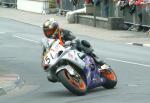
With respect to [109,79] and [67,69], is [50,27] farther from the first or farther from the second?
[109,79]

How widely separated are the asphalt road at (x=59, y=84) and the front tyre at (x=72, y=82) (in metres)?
0.13

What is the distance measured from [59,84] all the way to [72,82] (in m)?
2.58

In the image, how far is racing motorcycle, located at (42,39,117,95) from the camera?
13.4 m

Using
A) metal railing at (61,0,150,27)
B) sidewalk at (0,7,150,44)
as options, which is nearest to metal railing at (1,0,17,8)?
sidewalk at (0,7,150,44)

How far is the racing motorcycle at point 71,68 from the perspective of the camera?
1341 centimetres

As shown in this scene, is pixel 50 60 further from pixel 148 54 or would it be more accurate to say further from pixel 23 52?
pixel 23 52

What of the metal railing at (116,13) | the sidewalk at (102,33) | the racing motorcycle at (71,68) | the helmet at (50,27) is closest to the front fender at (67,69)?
the racing motorcycle at (71,68)

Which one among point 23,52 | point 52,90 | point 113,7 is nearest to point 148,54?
point 23,52

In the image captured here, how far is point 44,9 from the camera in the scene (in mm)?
53594

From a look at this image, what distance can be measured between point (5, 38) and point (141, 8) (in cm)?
676

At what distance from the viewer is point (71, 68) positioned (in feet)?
44.4

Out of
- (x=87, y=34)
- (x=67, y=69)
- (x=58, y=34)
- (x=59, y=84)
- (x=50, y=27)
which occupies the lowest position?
(x=87, y=34)

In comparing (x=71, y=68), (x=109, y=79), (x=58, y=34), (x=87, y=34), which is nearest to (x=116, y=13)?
(x=87, y=34)

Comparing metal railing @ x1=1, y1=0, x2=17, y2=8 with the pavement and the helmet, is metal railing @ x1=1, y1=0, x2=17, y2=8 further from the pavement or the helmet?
the helmet
